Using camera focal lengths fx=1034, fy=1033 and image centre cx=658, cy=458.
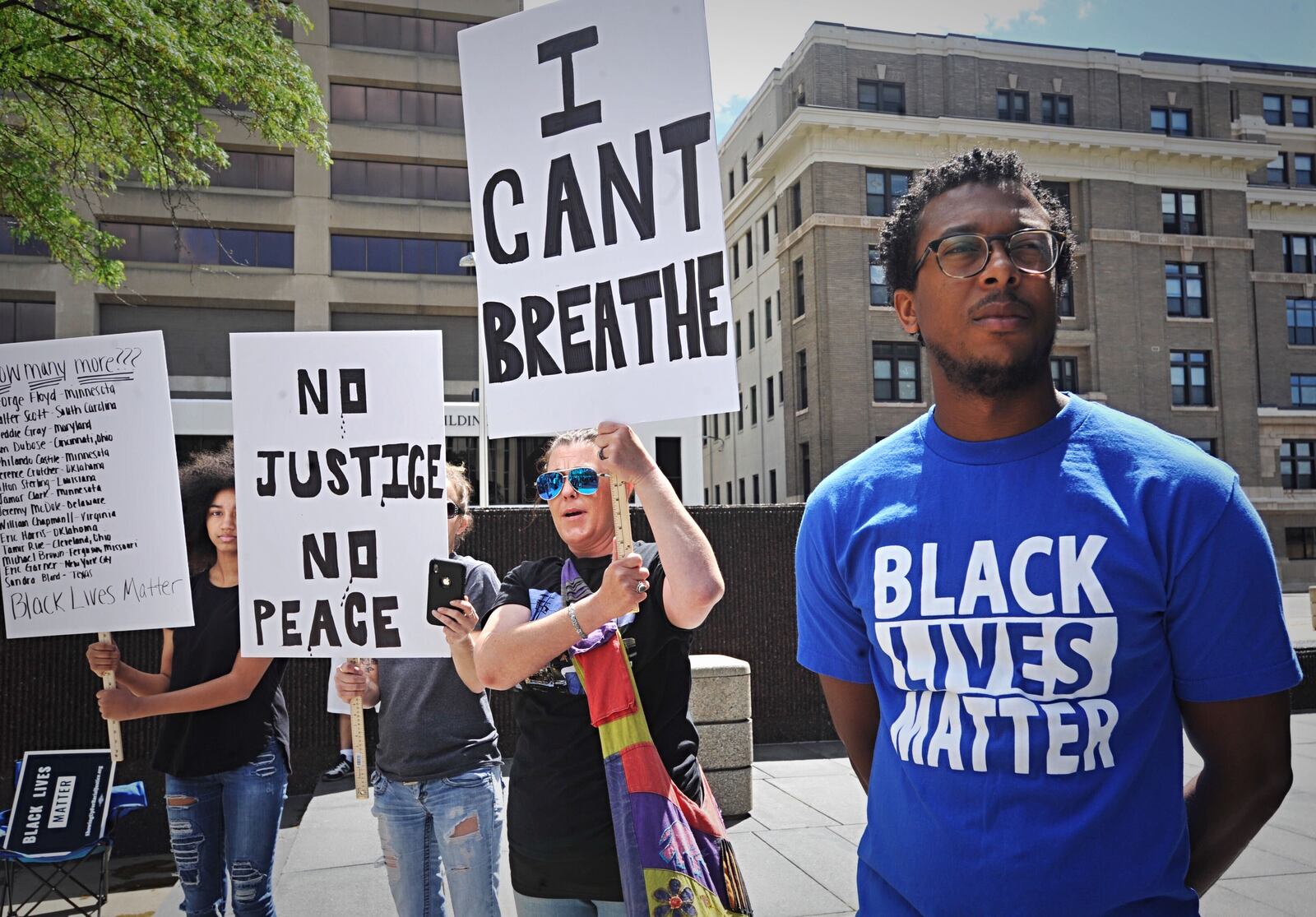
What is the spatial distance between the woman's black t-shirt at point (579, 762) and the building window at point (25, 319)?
35.0 meters

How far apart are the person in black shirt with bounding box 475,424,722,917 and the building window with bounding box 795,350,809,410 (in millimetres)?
36682

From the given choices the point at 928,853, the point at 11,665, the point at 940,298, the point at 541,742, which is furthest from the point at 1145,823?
the point at 11,665

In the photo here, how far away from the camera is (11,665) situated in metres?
7.86

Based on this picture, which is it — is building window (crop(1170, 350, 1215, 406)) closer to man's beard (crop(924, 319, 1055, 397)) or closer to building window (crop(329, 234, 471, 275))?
building window (crop(329, 234, 471, 275))

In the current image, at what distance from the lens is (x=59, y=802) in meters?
5.39

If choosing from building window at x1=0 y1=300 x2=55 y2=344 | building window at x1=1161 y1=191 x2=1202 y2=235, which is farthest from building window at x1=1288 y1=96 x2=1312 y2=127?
building window at x1=0 y1=300 x2=55 y2=344

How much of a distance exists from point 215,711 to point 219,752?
6.5 inches

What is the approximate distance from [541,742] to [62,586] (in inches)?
105

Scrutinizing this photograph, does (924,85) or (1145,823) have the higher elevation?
(924,85)

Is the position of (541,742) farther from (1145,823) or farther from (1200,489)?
(1200,489)

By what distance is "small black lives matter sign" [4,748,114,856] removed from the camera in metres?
5.23

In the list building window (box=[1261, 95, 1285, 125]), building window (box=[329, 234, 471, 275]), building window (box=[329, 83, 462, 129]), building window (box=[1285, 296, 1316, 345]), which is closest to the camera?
building window (box=[329, 234, 471, 275])

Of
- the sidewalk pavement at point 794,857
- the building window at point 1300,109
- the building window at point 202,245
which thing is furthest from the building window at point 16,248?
the building window at point 1300,109

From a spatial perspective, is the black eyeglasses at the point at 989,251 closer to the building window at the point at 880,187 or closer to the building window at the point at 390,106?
the building window at the point at 390,106
